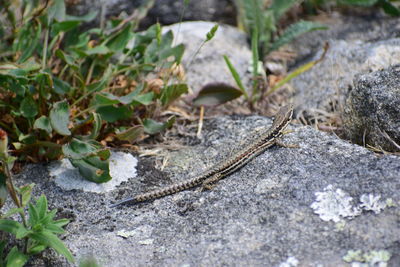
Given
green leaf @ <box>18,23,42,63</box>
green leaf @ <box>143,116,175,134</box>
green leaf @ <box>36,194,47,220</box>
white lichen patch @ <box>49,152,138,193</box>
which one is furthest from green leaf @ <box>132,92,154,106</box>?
green leaf @ <box>36,194,47,220</box>

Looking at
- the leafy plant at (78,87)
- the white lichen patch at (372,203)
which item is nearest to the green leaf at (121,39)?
the leafy plant at (78,87)

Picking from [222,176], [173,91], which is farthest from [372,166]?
[173,91]

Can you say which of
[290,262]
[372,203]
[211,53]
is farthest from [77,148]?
[211,53]

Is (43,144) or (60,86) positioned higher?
(60,86)

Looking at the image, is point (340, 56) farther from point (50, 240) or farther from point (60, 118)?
point (50, 240)

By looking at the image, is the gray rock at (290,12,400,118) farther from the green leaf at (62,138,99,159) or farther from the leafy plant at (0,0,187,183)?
the green leaf at (62,138,99,159)

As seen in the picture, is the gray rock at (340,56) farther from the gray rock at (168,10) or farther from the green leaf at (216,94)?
the gray rock at (168,10)
